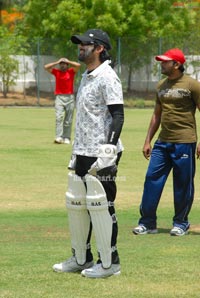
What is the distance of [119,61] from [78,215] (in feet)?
130

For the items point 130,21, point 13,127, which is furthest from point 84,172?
point 130,21

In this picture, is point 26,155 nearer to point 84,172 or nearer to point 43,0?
point 84,172

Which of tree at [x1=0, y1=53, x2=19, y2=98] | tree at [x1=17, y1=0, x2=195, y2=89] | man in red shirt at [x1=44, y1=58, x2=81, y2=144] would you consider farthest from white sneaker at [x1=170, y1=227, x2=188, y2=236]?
tree at [x1=0, y1=53, x2=19, y2=98]

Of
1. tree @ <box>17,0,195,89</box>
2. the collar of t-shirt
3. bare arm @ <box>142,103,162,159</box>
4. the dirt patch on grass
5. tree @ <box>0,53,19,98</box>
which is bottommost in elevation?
the dirt patch on grass

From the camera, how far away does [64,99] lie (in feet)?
75.4

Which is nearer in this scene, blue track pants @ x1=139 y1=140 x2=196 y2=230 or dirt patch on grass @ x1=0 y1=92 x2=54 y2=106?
blue track pants @ x1=139 y1=140 x2=196 y2=230

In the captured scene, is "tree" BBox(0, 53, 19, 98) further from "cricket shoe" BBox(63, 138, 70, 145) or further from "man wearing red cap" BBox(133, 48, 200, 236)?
"man wearing red cap" BBox(133, 48, 200, 236)

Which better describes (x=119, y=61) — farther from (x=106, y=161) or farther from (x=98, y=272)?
(x=106, y=161)

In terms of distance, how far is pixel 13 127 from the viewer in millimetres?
28484

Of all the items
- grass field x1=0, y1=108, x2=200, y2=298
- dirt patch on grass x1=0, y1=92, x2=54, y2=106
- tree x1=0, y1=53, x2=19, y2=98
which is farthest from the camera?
tree x1=0, y1=53, x2=19, y2=98

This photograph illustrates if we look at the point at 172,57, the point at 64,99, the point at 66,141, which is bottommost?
the point at 66,141

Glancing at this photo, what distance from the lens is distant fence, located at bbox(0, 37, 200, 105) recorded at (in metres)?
47.6

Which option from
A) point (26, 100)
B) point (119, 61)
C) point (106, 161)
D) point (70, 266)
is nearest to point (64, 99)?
point (70, 266)

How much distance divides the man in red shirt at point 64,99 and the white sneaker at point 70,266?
47.1 feet
